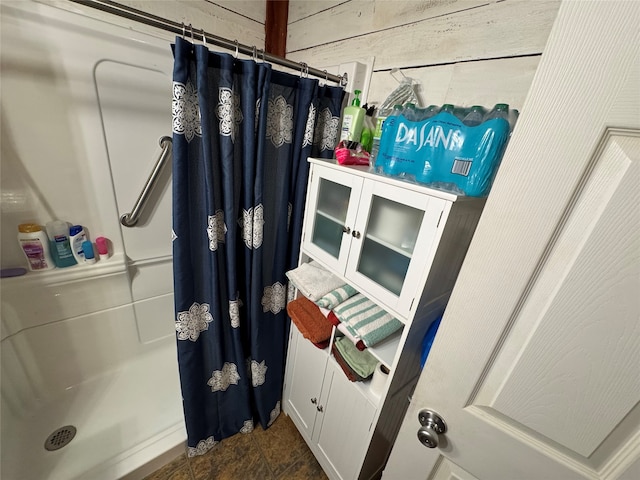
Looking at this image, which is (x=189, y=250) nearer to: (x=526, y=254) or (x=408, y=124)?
(x=408, y=124)

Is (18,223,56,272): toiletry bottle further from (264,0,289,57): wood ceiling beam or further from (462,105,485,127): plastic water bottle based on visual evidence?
(462,105,485,127): plastic water bottle

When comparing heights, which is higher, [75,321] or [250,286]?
[250,286]

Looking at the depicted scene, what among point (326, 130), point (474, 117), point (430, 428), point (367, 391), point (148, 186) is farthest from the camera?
point (148, 186)

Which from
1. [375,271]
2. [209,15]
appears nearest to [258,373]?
[375,271]

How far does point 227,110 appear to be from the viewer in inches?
32.9

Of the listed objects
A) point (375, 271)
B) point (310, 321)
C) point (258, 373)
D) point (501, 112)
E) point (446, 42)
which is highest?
point (446, 42)

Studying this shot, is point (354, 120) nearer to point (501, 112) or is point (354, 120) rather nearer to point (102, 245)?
point (501, 112)

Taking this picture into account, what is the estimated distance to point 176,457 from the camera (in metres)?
1.20

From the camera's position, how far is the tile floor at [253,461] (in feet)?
3.82

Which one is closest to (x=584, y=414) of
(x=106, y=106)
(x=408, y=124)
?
(x=408, y=124)

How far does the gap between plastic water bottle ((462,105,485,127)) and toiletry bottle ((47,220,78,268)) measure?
162 centimetres

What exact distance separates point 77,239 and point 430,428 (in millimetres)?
1547

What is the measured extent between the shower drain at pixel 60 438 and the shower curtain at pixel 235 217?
565 millimetres

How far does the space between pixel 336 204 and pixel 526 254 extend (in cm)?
64
